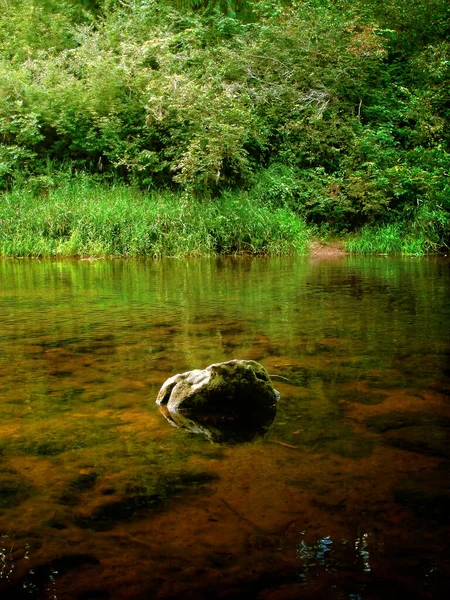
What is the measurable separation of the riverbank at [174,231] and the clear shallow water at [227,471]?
9.23m

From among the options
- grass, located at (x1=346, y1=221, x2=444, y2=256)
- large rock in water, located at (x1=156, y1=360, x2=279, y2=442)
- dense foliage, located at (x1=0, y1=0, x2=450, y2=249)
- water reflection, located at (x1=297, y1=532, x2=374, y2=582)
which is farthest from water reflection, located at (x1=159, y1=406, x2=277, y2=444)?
dense foliage, located at (x1=0, y1=0, x2=450, y2=249)

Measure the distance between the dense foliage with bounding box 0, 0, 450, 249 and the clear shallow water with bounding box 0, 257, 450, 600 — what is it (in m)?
11.2

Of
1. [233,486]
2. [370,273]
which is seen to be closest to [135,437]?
[233,486]

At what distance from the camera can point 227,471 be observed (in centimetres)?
232

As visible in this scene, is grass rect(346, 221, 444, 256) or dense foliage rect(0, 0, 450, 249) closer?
grass rect(346, 221, 444, 256)


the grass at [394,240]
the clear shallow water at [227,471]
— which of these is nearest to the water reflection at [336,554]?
the clear shallow water at [227,471]

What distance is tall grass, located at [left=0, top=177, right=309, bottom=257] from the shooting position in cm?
1437

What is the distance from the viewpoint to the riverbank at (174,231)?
14.4m

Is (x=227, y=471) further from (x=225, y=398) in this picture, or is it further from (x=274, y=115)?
(x=274, y=115)

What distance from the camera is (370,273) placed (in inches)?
391

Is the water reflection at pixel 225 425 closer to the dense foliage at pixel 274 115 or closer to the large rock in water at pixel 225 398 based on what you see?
the large rock in water at pixel 225 398

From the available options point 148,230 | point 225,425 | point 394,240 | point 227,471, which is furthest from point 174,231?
point 227,471

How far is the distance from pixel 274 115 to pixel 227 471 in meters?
16.5

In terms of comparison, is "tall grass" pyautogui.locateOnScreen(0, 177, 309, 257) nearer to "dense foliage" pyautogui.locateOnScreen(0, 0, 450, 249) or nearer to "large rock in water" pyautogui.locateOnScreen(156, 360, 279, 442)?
"dense foliage" pyautogui.locateOnScreen(0, 0, 450, 249)
